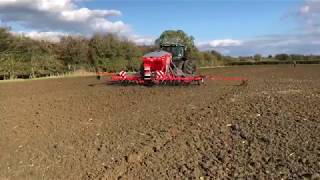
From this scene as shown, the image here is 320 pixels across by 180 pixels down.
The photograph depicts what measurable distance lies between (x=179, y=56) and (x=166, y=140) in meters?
15.5

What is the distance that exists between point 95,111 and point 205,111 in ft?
10.0

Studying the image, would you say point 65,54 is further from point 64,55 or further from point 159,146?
point 159,146

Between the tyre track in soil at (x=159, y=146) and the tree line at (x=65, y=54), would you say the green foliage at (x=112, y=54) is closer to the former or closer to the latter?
the tree line at (x=65, y=54)

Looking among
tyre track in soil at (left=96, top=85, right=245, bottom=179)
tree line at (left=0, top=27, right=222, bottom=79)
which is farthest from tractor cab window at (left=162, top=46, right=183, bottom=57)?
tree line at (left=0, top=27, right=222, bottom=79)

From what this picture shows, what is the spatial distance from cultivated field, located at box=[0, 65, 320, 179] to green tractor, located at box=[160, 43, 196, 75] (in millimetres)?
8863

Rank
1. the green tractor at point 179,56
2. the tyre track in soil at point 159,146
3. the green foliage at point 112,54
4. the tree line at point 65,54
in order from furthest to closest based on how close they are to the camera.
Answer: the green foliage at point 112,54, the tree line at point 65,54, the green tractor at point 179,56, the tyre track in soil at point 159,146

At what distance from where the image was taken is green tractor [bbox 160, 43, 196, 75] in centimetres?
2447

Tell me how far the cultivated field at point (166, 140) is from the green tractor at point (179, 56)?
8863mm

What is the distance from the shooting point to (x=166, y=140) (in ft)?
32.9

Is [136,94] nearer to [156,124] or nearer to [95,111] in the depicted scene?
[95,111]

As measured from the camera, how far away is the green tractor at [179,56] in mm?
24469

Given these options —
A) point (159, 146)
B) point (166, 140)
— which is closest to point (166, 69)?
point (166, 140)

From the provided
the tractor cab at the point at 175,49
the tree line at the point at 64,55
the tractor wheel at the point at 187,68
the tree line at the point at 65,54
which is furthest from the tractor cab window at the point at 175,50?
the tree line at the point at 64,55

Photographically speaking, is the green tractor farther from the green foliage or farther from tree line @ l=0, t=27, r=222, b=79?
the green foliage
